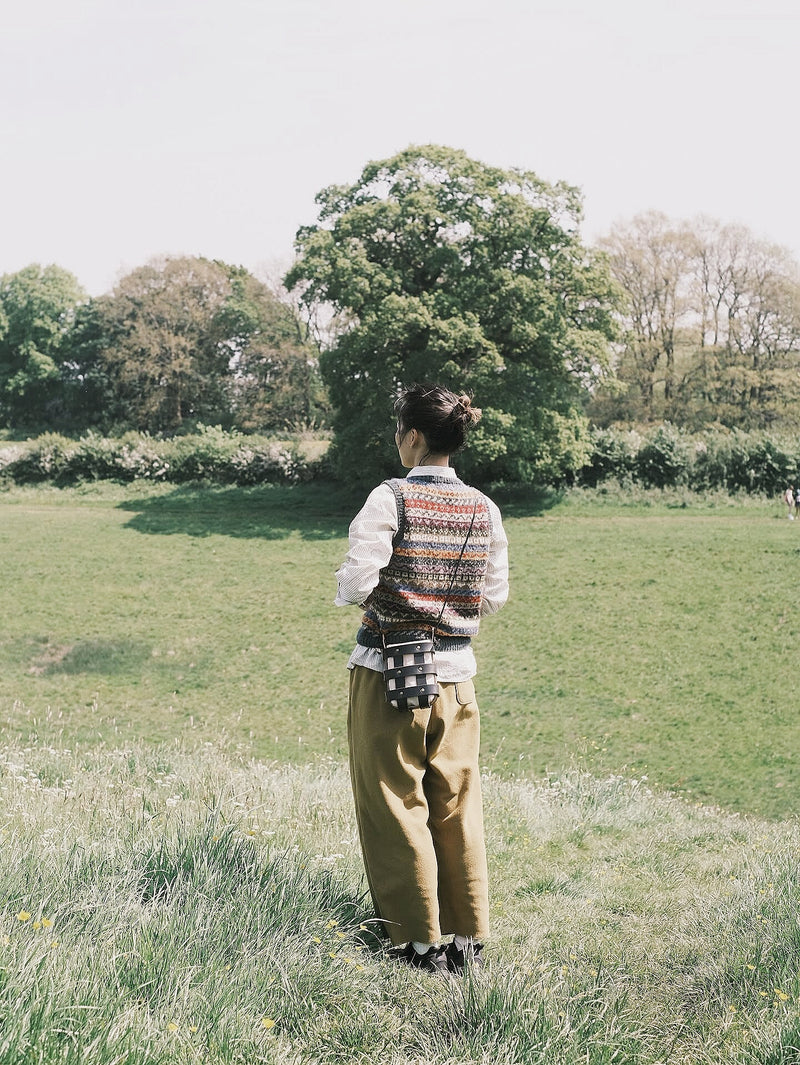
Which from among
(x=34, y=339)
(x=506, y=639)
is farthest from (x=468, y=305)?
(x=34, y=339)

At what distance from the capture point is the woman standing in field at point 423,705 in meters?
3.14

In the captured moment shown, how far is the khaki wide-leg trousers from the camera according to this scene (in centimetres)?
314

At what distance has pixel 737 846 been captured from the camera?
223 inches

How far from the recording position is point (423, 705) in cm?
316

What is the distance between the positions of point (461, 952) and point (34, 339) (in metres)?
57.1

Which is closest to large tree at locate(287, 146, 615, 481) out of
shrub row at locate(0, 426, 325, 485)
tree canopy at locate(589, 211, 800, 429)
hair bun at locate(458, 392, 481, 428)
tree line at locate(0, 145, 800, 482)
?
tree line at locate(0, 145, 800, 482)

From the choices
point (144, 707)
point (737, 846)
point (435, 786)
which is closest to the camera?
point (435, 786)

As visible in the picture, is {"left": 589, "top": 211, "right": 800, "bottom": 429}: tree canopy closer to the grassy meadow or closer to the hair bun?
the grassy meadow

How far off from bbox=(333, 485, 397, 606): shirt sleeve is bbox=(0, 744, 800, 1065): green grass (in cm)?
110

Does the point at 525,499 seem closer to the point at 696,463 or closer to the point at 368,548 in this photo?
the point at 696,463

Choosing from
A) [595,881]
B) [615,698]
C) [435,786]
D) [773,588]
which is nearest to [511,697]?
[615,698]

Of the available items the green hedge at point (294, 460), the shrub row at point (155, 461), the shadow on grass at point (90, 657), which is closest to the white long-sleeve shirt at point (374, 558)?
the shadow on grass at point (90, 657)

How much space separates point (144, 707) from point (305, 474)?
17.8 meters

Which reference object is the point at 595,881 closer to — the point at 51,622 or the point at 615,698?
the point at 615,698
